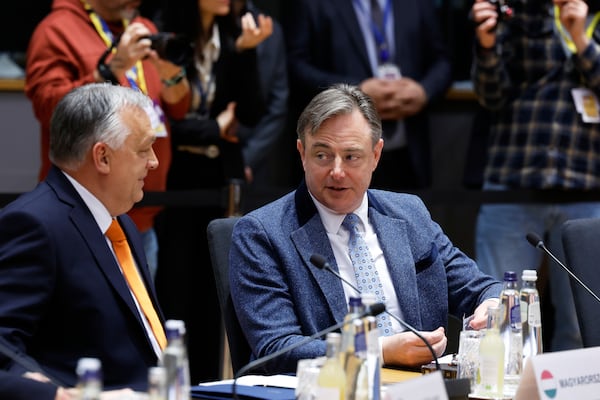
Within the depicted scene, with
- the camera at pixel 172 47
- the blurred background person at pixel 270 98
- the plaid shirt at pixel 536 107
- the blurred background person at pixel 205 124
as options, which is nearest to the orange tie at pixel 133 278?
the camera at pixel 172 47

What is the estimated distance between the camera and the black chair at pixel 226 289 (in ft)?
10.8

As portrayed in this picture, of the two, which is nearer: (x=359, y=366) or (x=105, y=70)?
(x=359, y=366)

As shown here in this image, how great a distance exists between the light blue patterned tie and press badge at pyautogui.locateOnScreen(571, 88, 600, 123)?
6.76 feet

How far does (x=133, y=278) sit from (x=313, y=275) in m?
0.52

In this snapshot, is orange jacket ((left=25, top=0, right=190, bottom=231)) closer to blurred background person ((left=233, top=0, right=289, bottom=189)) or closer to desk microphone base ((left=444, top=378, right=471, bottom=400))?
blurred background person ((left=233, top=0, right=289, bottom=189))

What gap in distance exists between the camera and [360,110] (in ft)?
11.3

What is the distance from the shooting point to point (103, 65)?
14.2 feet

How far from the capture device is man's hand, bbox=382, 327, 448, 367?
9.89ft

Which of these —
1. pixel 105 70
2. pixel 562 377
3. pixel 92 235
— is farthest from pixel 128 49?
pixel 562 377

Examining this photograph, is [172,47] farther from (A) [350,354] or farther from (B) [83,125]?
(A) [350,354]

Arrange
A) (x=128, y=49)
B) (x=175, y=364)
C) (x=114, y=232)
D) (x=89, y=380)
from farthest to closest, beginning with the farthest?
(x=128, y=49) → (x=114, y=232) → (x=175, y=364) → (x=89, y=380)

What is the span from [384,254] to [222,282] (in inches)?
20.2

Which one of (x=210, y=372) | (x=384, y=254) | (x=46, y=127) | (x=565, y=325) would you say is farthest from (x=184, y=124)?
(x=565, y=325)

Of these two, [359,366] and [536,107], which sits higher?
[359,366]
